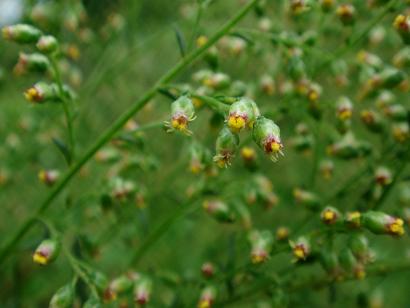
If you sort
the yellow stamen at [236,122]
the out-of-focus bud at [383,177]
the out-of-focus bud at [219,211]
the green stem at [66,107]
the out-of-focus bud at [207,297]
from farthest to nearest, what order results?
the out-of-focus bud at [219,211] → the out-of-focus bud at [383,177] → the out-of-focus bud at [207,297] → the green stem at [66,107] → the yellow stamen at [236,122]

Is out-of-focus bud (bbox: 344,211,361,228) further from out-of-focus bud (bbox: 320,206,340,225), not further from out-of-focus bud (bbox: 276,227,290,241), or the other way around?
out-of-focus bud (bbox: 276,227,290,241)

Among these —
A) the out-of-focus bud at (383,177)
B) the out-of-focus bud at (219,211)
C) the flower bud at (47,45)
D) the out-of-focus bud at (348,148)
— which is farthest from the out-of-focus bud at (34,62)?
the out-of-focus bud at (383,177)

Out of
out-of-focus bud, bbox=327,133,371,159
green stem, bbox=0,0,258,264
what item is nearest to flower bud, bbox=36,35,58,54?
green stem, bbox=0,0,258,264

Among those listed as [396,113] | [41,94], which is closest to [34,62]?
[41,94]

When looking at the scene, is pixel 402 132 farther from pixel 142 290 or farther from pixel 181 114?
pixel 142 290

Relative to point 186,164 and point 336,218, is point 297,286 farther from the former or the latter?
point 186,164

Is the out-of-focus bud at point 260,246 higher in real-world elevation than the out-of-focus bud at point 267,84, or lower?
lower

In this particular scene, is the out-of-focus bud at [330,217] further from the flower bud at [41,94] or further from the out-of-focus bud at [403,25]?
the flower bud at [41,94]

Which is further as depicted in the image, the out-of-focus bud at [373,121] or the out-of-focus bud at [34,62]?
the out-of-focus bud at [373,121]

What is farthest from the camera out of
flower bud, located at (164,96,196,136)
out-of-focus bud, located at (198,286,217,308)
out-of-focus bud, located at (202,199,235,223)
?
out-of-focus bud, located at (202,199,235,223)
